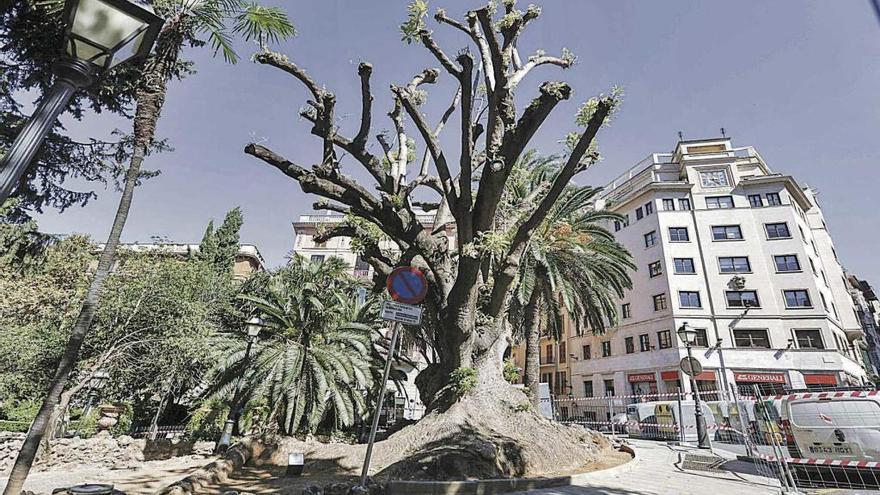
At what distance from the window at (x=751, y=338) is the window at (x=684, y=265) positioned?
209 inches

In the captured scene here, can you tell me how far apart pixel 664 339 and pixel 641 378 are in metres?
3.42

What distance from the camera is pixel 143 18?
2775mm

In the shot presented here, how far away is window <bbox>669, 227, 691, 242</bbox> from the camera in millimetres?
32281

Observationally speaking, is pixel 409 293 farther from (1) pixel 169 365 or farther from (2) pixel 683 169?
(2) pixel 683 169

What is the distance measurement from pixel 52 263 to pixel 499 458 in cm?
1632

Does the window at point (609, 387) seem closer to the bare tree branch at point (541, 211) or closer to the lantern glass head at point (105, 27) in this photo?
the bare tree branch at point (541, 211)

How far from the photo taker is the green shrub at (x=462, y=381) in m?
7.85

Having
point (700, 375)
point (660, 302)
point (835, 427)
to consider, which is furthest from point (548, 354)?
point (835, 427)

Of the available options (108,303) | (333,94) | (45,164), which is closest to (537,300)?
(333,94)

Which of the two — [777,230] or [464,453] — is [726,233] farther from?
[464,453]

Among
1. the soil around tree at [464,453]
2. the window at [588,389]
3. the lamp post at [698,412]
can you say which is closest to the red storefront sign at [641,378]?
the window at [588,389]

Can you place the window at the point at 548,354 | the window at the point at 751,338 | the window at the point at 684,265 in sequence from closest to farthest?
the window at the point at 751,338
the window at the point at 684,265
the window at the point at 548,354

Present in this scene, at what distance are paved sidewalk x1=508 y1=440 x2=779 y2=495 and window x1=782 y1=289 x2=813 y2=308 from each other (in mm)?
26559

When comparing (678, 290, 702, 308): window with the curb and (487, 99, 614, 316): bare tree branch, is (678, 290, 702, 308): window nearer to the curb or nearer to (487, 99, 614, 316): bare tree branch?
(487, 99, 614, 316): bare tree branch
